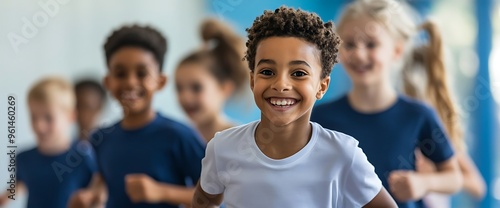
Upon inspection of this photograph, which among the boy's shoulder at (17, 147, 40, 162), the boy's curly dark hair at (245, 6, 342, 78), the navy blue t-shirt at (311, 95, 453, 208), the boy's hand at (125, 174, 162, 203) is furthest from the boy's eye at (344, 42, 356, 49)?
the boy's shoulder at (17, 147, 40, 162)

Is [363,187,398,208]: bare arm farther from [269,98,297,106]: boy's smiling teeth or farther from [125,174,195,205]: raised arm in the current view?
[125,174,195,205]: raised arm

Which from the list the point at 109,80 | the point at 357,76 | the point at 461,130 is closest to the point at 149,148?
the point at 109,80

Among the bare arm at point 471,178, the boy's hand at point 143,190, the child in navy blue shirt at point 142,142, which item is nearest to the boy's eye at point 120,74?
the child in navy blue shirt at point 142,142

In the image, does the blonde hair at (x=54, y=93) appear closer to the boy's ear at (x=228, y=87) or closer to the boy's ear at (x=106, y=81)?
the boy's ear at (x=106, y=81)

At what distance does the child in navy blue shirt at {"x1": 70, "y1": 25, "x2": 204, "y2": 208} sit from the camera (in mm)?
1490

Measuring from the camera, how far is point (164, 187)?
149 cm

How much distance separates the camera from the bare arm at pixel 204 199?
98 centimetres

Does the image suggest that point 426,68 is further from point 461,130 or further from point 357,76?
point 357,76

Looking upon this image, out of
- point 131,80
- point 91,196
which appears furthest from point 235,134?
point 91,196

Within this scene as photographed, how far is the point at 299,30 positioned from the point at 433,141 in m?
→ 0.69

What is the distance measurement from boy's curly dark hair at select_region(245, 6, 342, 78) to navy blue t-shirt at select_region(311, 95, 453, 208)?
52 cm

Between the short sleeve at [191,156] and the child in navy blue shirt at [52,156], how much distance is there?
0.33 metres

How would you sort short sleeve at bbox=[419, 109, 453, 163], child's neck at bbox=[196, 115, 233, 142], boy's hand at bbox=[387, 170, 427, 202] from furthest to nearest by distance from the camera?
child's neck at bbox=[196, 115, 233, 142] → short sleeve at bbox=[419, 109, 453, 163] → boy's hand at bbox=[387, 170, 427, 202]

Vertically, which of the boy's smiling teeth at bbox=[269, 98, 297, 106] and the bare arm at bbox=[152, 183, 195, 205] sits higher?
the boy's smiling teeth at bbox=[269, 98, 297, 106]
